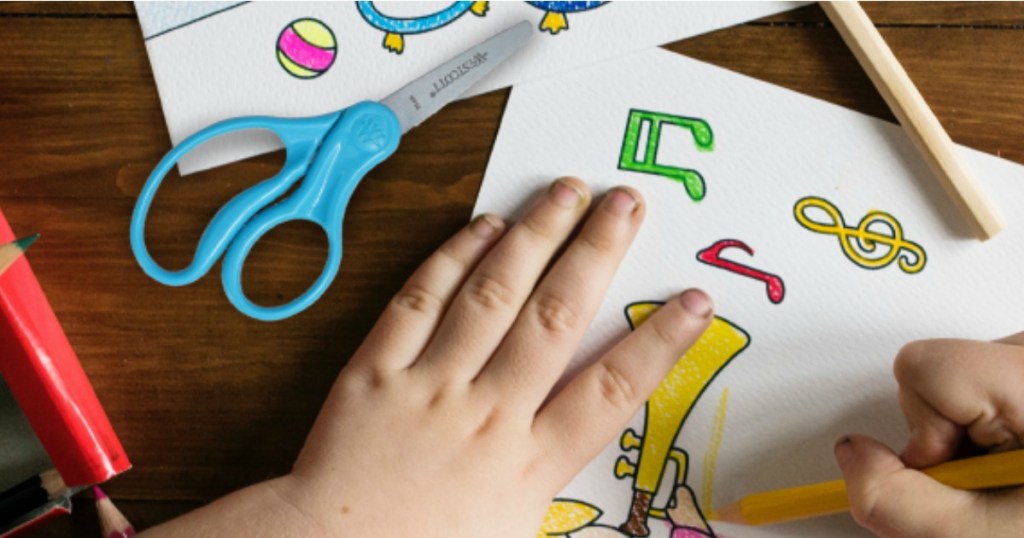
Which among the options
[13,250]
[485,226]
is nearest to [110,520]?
[13,250]

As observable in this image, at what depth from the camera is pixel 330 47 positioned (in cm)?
55

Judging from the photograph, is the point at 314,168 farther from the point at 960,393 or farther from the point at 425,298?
the point at 960,393

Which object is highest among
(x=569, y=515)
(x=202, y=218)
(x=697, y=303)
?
(x=202, y=218)

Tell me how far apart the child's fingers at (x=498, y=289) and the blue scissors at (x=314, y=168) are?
0.07 meters

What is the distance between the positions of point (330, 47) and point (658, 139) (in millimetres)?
196

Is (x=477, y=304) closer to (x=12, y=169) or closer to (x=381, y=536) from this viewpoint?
(x=381, y=536)

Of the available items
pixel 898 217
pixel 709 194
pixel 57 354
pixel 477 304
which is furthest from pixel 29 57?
pixel 898 217

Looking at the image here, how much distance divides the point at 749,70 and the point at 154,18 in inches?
13.5

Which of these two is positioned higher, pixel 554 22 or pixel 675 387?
pixel 554 22

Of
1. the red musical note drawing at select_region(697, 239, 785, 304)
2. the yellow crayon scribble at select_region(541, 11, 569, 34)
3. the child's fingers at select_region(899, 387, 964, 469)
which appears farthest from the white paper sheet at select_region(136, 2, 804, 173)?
the child's fingers at select_region(899, 387, 964, 469)

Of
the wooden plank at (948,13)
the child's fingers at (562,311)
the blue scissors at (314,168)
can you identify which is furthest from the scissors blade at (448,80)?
the wooden plank at (948,13)

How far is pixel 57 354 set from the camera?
21.0 inches

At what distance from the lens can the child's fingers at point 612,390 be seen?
0.54 m

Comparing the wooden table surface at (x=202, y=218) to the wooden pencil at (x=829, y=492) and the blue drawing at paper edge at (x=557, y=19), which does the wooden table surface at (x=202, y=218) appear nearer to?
the blue drawing at paper edge at (x=557, y=19)
